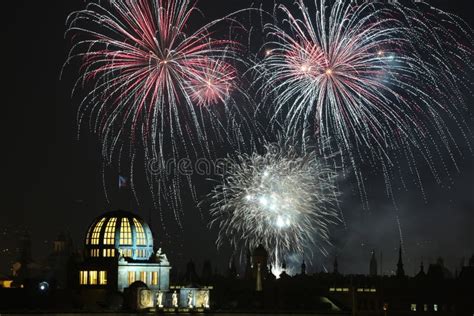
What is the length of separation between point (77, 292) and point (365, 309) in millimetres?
63530

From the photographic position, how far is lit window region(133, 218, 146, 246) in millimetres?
153750

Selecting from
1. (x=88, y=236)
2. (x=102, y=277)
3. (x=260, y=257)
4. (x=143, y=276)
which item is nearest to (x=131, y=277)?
(x=143, y=276)

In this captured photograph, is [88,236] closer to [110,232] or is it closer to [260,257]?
[110,232]

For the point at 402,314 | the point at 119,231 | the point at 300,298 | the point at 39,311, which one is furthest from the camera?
the point at 402,314

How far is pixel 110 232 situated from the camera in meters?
153

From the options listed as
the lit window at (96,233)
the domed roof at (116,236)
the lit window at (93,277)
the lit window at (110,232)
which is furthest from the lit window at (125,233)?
the lit window at (93,277)

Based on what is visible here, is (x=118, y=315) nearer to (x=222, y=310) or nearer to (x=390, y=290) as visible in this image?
(x=222, y=310)

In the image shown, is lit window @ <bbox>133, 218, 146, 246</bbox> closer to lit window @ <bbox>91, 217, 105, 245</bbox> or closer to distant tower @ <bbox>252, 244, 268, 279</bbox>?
lit window @ <bbox>91, 217, 105, 245</bbox>

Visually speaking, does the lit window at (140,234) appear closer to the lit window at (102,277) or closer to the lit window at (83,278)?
the lit window at (102,277)

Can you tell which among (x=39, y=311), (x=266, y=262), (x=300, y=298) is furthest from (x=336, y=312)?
(x=39, y=311)

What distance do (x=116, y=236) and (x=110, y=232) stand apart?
48.5 inches

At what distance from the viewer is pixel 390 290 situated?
19500cm

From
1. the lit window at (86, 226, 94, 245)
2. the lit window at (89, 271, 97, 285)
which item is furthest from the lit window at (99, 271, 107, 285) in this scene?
the lit window at (86, 226, 94, 245)

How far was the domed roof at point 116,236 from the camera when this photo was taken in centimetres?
15212
